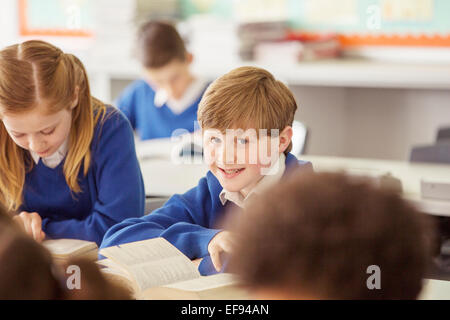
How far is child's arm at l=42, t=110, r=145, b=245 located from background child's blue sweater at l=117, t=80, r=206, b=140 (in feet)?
4.65

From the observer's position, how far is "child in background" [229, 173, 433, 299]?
0.57 meters

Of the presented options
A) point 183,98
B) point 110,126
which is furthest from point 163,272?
point 183,98

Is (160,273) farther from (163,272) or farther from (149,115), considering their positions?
(149,115)

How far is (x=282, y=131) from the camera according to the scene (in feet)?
4.86

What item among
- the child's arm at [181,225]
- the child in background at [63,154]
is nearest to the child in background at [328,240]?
the child's arm at [181,225]

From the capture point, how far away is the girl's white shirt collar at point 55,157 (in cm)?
171

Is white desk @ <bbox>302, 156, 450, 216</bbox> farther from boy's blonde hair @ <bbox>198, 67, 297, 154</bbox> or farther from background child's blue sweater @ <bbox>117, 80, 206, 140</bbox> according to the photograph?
background child's blue sweater @ <bbox>117, 80, 206, 140</bbox>

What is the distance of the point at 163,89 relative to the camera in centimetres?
314

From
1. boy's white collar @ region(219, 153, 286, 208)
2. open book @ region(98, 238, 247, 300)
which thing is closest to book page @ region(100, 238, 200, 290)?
open book @ region(98, 238, 247, 300)

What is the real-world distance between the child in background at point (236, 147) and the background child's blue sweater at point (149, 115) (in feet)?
5.47

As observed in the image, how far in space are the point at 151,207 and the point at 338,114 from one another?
2511mm

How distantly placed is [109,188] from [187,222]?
295 mm
